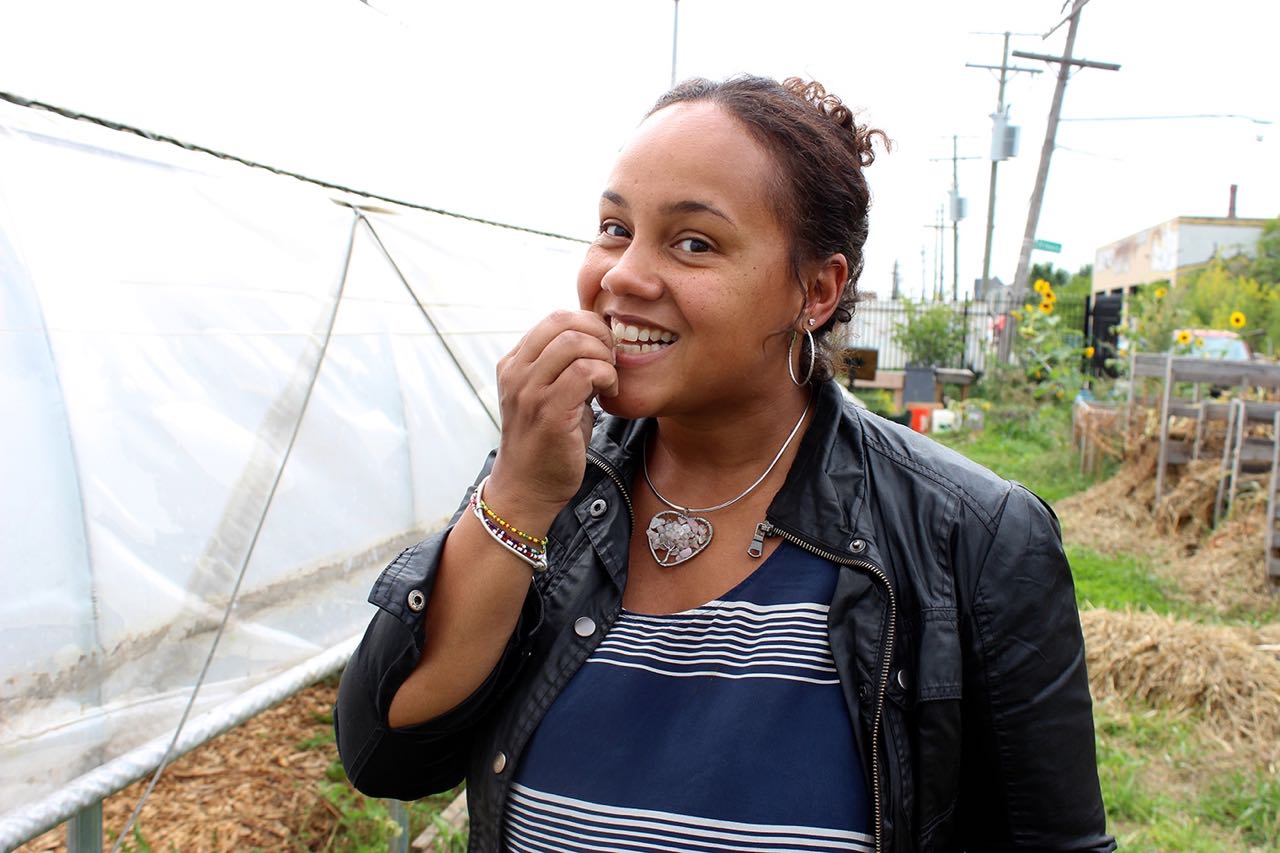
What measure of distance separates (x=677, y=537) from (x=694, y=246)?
45cm

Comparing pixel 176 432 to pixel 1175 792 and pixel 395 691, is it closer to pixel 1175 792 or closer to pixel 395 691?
pixel 395 691

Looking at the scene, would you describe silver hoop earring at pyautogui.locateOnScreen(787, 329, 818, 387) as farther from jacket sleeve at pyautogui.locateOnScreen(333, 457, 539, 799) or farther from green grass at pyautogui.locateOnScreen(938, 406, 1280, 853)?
green grass at pyautogui.locateOnScreen(938, 406, 1280, 853)

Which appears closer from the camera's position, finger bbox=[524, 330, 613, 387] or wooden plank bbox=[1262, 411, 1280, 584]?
finger bbox=[524, 330, 613, 387]

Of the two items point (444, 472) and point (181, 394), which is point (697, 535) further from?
point (444, 472)

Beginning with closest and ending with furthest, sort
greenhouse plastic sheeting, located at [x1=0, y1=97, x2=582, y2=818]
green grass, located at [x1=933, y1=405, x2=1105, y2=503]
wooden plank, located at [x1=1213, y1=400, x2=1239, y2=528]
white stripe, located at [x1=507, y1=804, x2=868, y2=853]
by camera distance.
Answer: white stripe, located at [x1=507, y1=804, x2=868, y2=853] → greenhouse plastic sheeting, located at [x1=0, y1=97, x2=582, y2=818] → wooden plank, located at [x1=1213, y1=400, x2=1239, y2=528] → green grass, located at [x1=933, y1=405, x2=1105, y2=503]

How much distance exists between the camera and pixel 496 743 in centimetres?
146

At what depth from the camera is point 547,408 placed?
4.42ft

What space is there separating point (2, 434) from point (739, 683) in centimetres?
156

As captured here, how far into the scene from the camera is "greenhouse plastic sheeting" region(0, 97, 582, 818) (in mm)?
2045

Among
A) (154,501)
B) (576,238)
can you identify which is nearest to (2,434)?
(154,501)

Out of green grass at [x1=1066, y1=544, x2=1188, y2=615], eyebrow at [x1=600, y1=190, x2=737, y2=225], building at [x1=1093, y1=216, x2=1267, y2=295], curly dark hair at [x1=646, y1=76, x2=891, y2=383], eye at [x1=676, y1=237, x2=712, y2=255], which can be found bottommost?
green grass at [x1=1066, y1=544, x2=1188, y2=615]

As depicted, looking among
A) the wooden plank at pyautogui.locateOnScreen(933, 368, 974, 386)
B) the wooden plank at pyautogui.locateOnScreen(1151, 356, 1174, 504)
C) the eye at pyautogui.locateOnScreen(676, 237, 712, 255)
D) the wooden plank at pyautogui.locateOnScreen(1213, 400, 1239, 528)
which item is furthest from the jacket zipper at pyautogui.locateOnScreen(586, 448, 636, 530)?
the wooden plank at pyautogui.locateOnScreen(933, 368, 974, 386)

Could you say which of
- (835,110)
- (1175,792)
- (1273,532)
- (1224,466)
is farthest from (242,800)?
(1224,466)

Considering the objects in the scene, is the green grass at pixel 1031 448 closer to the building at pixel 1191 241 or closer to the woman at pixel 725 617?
the woman at pixel 725 617
